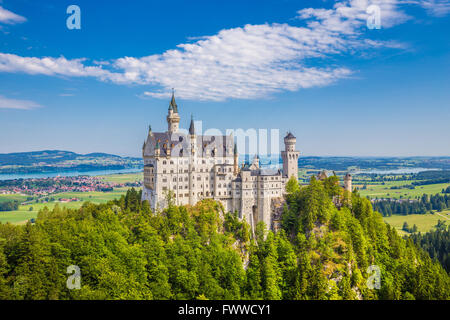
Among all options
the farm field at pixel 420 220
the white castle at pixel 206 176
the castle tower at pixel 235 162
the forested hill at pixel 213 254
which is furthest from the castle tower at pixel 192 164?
the farm field at pixel 420 220

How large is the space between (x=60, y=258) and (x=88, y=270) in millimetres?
4501

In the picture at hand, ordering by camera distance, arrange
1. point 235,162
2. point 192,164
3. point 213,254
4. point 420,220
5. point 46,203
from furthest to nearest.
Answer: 1. point 420,220
2. point 46,203
3. point 235,162
4. point 192,164
5. point 213,254

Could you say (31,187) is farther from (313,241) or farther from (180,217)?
(313,241)

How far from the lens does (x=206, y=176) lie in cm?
8156

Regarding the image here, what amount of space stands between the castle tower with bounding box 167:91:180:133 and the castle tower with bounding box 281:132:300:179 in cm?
2795

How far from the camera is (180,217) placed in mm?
72438

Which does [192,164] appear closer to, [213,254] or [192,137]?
[192,137]

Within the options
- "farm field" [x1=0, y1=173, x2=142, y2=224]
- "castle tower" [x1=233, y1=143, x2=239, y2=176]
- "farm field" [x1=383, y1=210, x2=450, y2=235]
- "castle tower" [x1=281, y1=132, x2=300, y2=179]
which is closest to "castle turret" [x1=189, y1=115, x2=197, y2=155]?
"castle tower" [x1=233, y1=143, x2=239, y2=176]

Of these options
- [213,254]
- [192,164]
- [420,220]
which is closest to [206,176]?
[192,164]

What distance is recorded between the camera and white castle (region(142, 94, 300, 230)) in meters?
77.2

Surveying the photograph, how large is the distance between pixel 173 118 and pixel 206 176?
15.6 metres

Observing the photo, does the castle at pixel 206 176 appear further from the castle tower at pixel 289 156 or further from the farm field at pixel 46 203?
the farm field at pixel 46 203

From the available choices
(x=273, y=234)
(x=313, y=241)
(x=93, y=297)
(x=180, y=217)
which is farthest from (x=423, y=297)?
(x=93, y=297)

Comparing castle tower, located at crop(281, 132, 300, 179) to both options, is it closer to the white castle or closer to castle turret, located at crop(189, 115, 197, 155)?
the white castle
